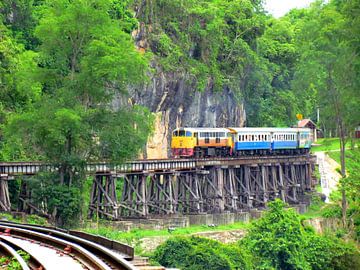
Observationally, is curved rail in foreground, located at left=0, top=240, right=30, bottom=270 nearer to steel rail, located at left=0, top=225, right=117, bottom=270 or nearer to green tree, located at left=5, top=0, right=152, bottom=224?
steel rail, located at left=0, top=225, right=117, bottom=270

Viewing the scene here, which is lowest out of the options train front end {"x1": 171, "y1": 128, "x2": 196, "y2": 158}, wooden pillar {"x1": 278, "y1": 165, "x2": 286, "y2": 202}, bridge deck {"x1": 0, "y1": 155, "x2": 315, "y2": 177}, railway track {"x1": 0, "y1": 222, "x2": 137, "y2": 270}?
wooden pillar {"x1": 278, "y1": 165, "x2": 286, "y2": 202}

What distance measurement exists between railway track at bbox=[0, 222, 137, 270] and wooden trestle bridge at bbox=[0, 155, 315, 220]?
14.9 m

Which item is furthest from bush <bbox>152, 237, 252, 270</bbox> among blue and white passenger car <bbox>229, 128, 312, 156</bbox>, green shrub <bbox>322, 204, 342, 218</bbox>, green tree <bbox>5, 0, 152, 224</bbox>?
blue and white passenger car <bbox>229, 128, 312, 156</bbox>

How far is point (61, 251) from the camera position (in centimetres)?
1257

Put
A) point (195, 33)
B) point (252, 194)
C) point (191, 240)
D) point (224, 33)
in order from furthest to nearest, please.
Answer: point (224, 33) < point (195, 33) < point (252, 194) < point (191, 240)

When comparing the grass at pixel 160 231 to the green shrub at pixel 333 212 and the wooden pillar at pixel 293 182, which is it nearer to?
the green shrub at pixel 333 212

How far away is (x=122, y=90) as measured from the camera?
29.3m

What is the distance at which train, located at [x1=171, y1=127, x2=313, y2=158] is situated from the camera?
4069cm

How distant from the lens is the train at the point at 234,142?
133ft

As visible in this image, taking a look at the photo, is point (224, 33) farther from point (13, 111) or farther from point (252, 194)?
point (13, 111)

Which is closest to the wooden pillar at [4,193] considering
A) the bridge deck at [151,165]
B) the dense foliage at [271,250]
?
the bridge deck at [151,165]

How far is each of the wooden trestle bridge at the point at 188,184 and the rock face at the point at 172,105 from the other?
5069 millimetres

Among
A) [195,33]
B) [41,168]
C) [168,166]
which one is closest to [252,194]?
[168,166]

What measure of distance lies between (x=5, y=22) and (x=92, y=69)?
62.4 feet
